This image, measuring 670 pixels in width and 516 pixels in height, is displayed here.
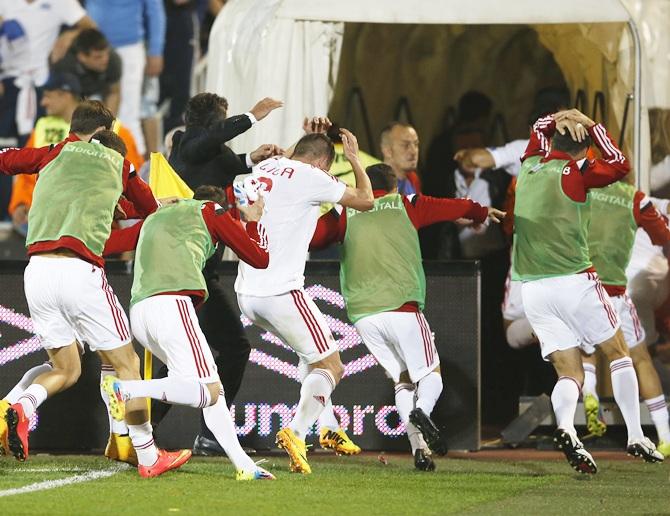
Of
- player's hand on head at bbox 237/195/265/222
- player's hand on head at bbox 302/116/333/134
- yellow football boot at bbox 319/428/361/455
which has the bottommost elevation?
yellow football boot at bbox 319/428/361/455

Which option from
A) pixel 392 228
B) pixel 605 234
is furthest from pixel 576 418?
pixel 392 228

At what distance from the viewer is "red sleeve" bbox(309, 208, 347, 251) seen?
10.0 metres

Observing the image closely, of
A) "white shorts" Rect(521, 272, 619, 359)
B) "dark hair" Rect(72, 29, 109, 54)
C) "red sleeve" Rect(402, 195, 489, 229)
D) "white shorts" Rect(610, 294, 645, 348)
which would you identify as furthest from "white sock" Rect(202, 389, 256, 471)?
"dark hair" Rect(72, 29, 109, 54)

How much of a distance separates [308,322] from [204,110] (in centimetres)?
182

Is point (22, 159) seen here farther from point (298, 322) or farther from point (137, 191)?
point (298, 322)

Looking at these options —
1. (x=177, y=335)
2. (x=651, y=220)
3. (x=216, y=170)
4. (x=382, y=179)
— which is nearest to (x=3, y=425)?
(x=177, y=335)

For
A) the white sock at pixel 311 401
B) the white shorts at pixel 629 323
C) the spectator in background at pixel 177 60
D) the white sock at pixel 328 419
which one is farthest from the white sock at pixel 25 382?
the spectator in background at pixel 177 60

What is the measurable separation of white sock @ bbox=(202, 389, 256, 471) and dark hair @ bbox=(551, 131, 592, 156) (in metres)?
2.68

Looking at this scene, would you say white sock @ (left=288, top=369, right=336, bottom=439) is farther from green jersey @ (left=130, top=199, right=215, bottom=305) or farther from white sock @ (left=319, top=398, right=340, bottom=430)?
green jersey @ (left=130, top=199, right=215, bottom=305)

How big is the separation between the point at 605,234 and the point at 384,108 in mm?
3729

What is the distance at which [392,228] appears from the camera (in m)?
9.97

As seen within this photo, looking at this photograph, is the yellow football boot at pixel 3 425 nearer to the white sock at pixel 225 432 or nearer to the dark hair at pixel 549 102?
the white sock at pixel 225 432

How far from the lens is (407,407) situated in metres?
9.92

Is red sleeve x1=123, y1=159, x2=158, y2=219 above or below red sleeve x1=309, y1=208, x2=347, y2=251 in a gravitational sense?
above
